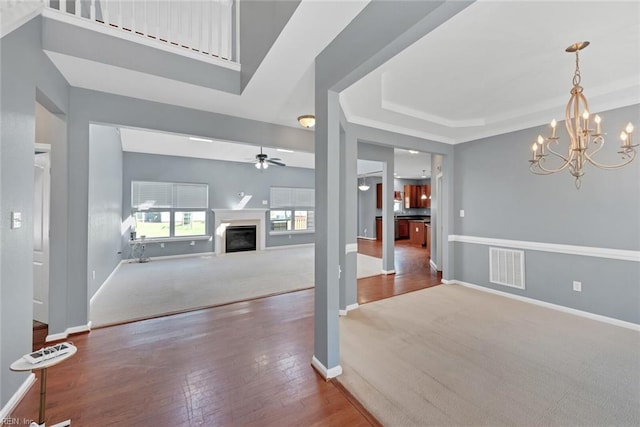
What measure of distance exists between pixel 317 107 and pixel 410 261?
18.0 feet

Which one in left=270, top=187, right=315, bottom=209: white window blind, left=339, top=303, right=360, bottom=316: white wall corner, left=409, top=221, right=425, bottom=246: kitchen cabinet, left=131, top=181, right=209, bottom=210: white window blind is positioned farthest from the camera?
left=409, top=221, right=425, bottom=246: kitchen cabinet

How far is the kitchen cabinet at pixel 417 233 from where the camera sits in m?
9.38

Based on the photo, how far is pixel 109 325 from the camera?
3.14m

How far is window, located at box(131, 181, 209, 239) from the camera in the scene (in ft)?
23.1

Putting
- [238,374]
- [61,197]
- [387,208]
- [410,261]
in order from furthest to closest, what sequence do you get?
[410,261]
[387,208]
[61,197]
[238,374]

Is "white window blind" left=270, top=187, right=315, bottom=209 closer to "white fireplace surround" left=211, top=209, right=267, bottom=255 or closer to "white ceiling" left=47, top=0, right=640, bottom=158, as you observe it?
"white fireplace surround" left=211, top=209, right=267, bottom=255

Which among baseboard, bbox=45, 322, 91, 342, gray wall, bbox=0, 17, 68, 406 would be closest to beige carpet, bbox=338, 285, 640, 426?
gray wall, bbox=0, 17, 68, 406

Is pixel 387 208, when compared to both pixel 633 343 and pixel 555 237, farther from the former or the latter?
pixel 633 343

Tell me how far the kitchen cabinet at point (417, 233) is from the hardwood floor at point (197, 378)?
23.2 feet

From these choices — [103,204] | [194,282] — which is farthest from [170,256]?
[103,204]

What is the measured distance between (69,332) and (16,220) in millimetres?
1687

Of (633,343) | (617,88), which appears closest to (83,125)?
(617,88)

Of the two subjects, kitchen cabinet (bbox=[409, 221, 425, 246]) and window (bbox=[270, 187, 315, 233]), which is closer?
window (bbox=[270, 187, 315, 233])

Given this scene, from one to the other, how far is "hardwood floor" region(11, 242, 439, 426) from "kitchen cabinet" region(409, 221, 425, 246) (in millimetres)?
7077
